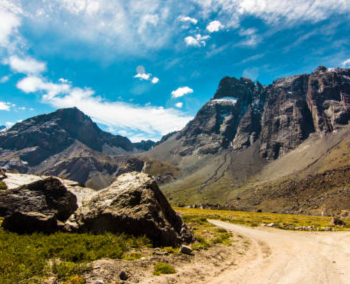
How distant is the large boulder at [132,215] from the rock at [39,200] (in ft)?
15.0

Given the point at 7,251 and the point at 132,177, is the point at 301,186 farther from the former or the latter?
the point at 7,251

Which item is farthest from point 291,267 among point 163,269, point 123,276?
point 123,276

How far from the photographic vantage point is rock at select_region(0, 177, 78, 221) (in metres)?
21.3

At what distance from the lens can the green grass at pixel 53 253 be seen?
955cm

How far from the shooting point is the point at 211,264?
13.6m

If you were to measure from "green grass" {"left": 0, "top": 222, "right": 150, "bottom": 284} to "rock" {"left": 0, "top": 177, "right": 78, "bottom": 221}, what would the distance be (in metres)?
5.85

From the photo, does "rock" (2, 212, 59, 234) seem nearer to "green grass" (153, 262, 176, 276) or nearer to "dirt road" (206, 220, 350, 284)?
A: "green grass" (153, 262, 176, 276)

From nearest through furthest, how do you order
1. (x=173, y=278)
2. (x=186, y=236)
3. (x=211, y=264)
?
(x=173, y=278) < (x=211, y=264) < (x=186, y=236)

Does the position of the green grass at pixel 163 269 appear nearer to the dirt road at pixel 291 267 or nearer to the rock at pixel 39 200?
the dirt road at pixel 291 267

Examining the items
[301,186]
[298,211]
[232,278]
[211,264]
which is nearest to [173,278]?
[232,278]

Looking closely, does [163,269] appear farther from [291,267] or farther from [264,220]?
[264,220]

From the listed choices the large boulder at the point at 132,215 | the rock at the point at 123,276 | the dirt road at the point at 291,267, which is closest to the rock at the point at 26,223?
the large boulder at the point at 132,215

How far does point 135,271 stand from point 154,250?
12.9 ft

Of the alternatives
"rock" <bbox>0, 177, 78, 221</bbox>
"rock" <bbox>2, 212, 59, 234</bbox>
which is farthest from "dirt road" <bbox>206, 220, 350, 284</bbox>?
"rock" <bbox>0, 177, 78, 221</bbox>
